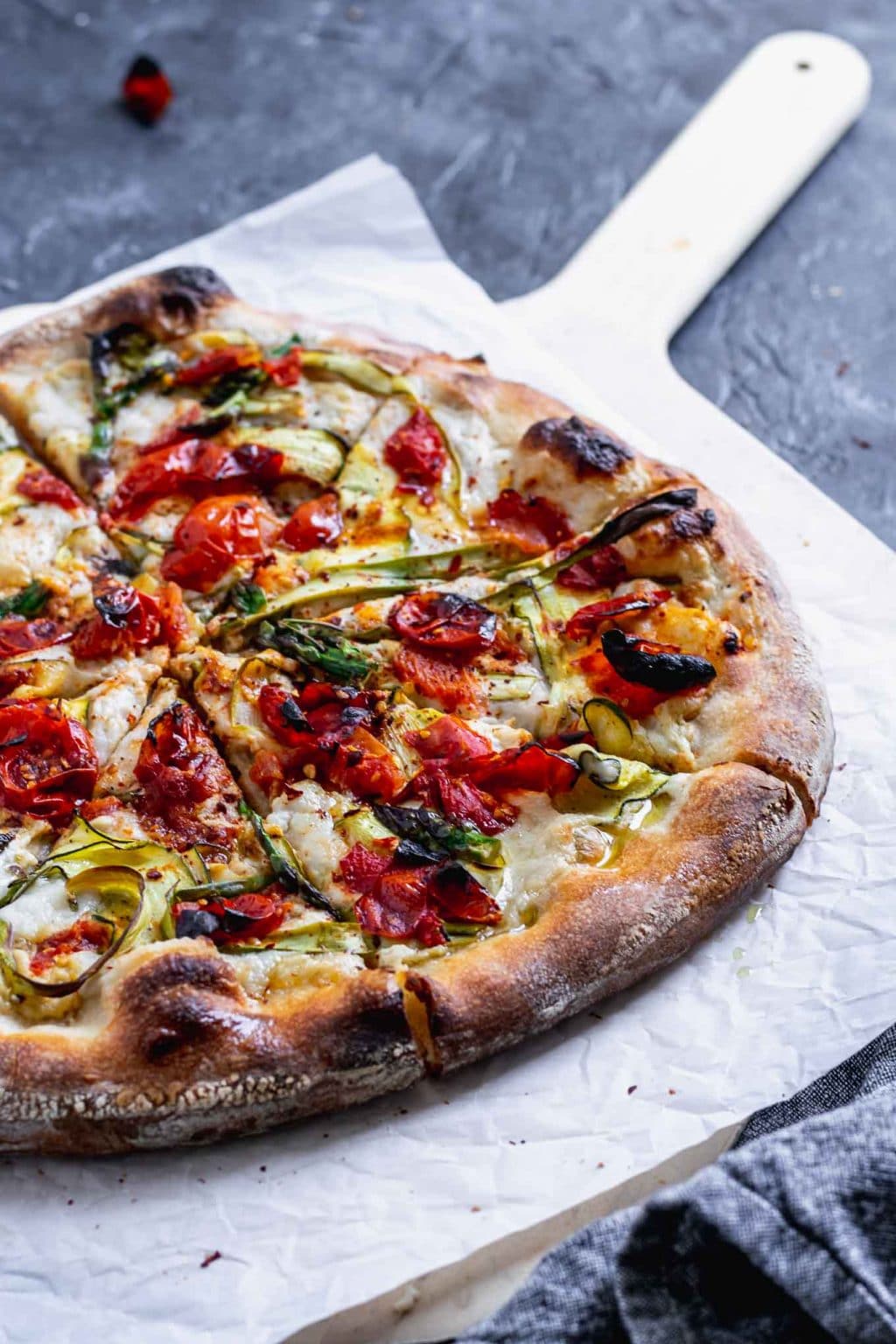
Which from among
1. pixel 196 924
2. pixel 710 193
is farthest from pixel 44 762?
pixel 710 193

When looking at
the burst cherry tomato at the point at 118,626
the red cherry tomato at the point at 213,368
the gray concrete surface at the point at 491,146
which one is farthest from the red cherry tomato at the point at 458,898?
the gray concrete surface at the point at 491,146

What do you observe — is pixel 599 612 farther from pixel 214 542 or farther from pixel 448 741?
pixel 214 542

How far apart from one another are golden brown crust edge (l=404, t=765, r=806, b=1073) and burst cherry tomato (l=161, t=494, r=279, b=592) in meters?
Answer: 2.03

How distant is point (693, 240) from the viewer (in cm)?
827

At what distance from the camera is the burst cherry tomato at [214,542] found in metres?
6.16

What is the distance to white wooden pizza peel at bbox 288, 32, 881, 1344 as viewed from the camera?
7.56 m

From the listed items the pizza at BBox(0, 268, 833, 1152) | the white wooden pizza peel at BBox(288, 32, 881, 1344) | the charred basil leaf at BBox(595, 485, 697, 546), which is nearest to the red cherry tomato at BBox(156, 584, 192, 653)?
the pizza at BBox(0, 268, 833, 1152)

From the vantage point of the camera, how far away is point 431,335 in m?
7.87

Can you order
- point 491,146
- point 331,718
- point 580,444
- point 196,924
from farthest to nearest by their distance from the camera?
1. point 491,146
2. point 580,444
3. point 331,718
4. point 196,924

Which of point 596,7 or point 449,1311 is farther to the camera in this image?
point 596,7

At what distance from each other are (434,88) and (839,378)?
12.3ft

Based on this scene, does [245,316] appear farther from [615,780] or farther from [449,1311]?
[449,1311]

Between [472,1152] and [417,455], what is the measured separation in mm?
2972

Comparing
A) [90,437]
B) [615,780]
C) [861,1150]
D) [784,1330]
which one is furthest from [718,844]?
[90,437]
